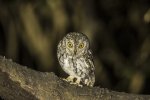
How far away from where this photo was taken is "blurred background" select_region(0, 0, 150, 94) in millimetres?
7469

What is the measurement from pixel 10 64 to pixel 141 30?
14.2 feet

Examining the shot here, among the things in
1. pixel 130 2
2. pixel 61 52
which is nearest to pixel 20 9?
pixel 130 2

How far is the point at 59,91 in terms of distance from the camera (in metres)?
3.82

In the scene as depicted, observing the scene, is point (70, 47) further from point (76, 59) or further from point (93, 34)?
point (93, 34)

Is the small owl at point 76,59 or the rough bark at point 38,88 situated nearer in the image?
the rough bark at point 38,88

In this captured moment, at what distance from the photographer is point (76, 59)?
441 centimetres

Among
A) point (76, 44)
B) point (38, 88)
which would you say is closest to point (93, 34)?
point (76, 44)

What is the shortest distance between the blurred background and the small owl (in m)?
2.81

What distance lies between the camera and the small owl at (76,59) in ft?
14.4

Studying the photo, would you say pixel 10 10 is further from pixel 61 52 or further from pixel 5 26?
pixel 61 52

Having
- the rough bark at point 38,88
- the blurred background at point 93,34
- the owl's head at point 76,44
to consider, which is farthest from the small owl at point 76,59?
the blurred background at point 93,34

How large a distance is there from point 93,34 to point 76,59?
3.24 metres

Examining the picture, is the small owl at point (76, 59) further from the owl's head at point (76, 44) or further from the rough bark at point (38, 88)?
the rough bark at point (38, 88)

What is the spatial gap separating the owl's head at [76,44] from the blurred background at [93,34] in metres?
2.84
